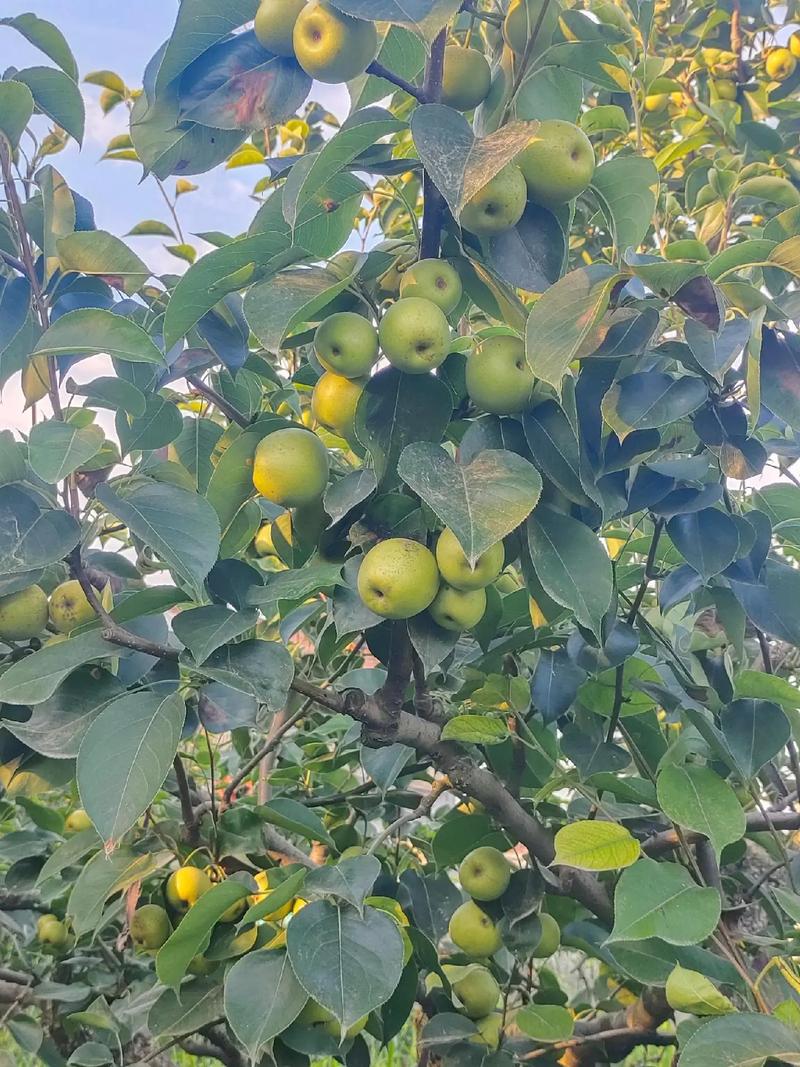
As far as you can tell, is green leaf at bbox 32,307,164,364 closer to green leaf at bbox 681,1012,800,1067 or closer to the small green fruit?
the small green fruit

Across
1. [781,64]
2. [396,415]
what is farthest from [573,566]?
[781,64]

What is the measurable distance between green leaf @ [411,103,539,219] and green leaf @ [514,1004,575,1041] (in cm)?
102

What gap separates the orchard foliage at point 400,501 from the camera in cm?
87

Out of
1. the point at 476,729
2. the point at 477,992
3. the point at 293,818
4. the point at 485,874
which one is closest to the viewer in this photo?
the point at 476,729

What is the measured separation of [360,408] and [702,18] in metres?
2.41

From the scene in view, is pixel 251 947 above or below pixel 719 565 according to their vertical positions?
below

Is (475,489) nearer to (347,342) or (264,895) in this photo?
(347,342)

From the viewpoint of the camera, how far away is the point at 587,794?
1.11 meters

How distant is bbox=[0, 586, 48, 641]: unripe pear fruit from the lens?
1108 mm

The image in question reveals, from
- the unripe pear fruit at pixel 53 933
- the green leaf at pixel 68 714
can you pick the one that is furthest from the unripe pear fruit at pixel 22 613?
the unripe pear fruit at pixel 53 933

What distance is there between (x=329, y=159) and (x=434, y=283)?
0.53 feet

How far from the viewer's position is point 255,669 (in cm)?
94

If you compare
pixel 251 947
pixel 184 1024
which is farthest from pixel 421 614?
pixel 184 1024

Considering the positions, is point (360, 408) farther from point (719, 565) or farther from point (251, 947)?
point (251, 947)
